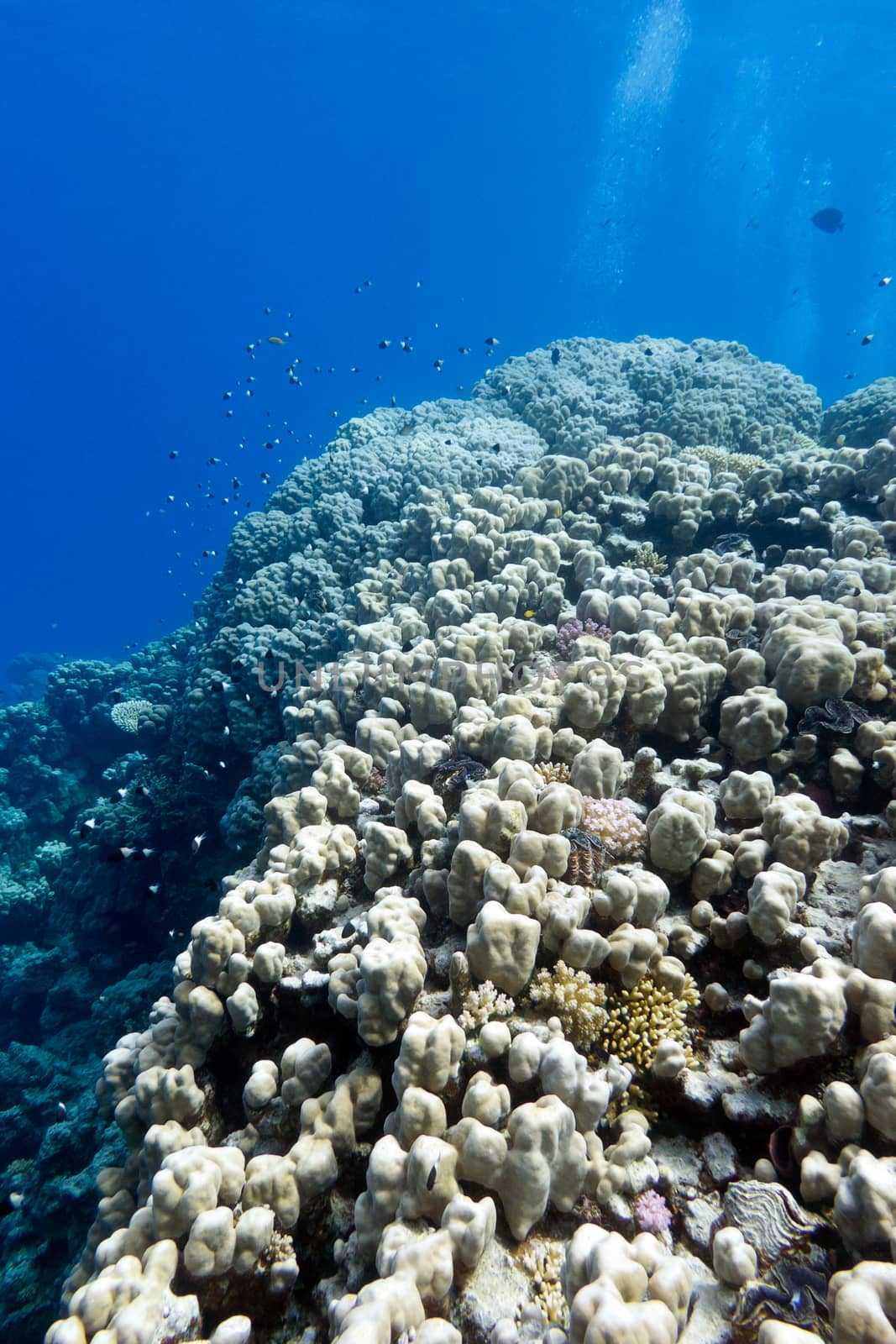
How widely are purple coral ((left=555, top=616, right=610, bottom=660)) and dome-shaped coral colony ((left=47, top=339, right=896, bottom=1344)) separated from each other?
0.13ft

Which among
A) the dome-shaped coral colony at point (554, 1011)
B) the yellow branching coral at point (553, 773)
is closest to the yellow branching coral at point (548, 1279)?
the dome-shaped coral colony at point (554, 1011)

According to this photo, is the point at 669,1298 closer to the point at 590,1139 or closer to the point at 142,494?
the point at 590,1139

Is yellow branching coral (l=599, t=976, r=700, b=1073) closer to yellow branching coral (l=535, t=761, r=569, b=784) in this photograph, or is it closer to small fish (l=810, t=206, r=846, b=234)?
yellow branching coral (l=535, t=761, r=569, b=784)

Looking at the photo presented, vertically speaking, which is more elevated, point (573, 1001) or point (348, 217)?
point (348, 217)

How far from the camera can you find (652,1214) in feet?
7.59

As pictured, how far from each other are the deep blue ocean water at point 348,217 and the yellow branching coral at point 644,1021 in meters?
61.2

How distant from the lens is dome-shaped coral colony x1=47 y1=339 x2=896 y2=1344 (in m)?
2.07

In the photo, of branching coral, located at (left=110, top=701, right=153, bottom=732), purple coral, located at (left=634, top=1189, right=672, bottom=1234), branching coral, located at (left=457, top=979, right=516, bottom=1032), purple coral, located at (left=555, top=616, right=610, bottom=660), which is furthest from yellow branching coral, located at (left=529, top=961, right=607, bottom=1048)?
branching coral, located at (left=110, top=701, right=153, bottom=732)

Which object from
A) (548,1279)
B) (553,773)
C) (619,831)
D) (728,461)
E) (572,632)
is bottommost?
(548,1279)

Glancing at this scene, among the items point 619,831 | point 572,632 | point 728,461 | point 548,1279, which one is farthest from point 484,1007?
point 728,461

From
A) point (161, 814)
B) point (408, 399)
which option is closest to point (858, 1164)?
point (161, 814)

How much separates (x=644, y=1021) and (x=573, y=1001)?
0.35 m

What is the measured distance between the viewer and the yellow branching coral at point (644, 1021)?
9.24ft

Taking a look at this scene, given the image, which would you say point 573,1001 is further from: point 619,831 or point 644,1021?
point 619,831
